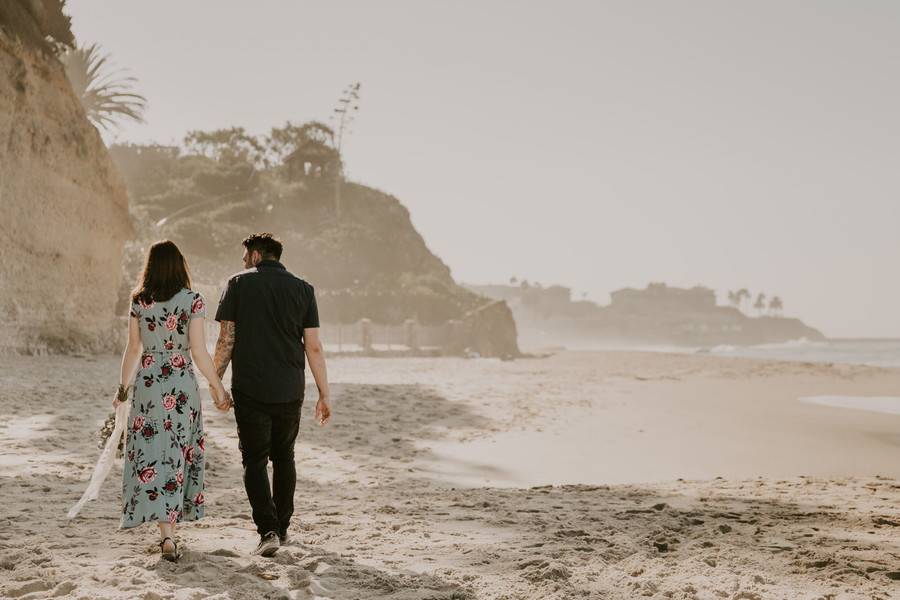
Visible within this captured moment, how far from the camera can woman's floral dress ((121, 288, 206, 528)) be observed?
3594 mm

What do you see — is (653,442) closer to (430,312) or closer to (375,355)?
(375,355)

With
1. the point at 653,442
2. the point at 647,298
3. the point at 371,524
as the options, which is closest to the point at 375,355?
the point at 653,442

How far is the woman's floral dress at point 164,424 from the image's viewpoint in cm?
359

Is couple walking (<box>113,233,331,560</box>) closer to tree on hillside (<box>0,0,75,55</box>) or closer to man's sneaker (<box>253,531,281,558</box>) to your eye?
man's sneaker (<box>253,531,281,558</box>)

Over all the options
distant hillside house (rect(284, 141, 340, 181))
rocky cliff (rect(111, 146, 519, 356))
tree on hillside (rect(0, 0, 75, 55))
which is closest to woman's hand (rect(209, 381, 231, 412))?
tree on hillside (rect(0, 0, 75, 55))

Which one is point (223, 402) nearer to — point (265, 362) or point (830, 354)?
point (265, 362)

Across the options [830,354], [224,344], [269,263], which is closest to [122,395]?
[224,344]

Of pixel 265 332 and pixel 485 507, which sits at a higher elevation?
A: pixel 265 332

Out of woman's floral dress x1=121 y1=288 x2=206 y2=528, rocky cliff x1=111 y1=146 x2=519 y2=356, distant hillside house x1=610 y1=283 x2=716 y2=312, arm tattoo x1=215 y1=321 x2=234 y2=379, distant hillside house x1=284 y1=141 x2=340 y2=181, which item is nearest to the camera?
woman's floral dress x1=121 y1=288 x2=206 y2=528

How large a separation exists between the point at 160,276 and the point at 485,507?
2941mm

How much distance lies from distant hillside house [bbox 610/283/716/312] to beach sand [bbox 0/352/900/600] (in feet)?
554

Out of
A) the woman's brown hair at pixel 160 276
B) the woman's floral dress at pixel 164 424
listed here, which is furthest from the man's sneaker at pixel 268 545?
the woman's brown hair at pixel 160 276

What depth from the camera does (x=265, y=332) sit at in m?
3.83

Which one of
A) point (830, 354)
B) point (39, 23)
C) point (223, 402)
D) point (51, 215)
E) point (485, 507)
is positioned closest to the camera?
point (223, 402)
